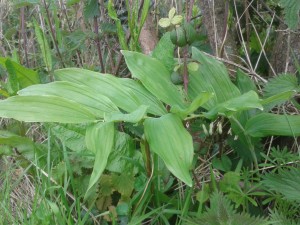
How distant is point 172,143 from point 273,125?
360mm

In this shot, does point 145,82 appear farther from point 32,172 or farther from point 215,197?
point 32,172

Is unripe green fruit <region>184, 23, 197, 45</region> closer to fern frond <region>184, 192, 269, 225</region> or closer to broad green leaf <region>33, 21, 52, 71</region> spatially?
fern frond <region>184, 192, 269, 225</region>

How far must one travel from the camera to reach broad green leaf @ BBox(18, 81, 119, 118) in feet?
4.34

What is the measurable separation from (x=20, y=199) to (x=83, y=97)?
53 centimetres

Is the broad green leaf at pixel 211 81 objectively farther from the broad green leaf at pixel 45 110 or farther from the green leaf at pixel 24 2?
the green leaf at pixel 24 2

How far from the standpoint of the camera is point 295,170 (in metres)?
1.31

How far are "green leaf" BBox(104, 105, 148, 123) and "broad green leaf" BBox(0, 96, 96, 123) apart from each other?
1.8 inches

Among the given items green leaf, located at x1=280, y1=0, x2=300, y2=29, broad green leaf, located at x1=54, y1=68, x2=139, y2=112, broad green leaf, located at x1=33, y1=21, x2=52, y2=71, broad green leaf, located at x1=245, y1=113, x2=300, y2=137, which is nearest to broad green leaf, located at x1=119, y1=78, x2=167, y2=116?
broad green leaf, located at x1=54, y1=68, x2=139, y2=112

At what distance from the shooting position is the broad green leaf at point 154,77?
57.4 inches

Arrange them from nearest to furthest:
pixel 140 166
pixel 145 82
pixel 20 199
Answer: pixel 145 82 → pixel 140 166 → pixel 20 199

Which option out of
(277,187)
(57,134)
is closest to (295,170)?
(277,187)

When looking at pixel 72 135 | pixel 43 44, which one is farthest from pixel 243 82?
pixel 43 44

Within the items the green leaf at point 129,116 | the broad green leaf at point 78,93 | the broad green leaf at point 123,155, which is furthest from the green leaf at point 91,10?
the green leaf at point 129,116

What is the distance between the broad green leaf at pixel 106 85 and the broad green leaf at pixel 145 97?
2 centimetres
